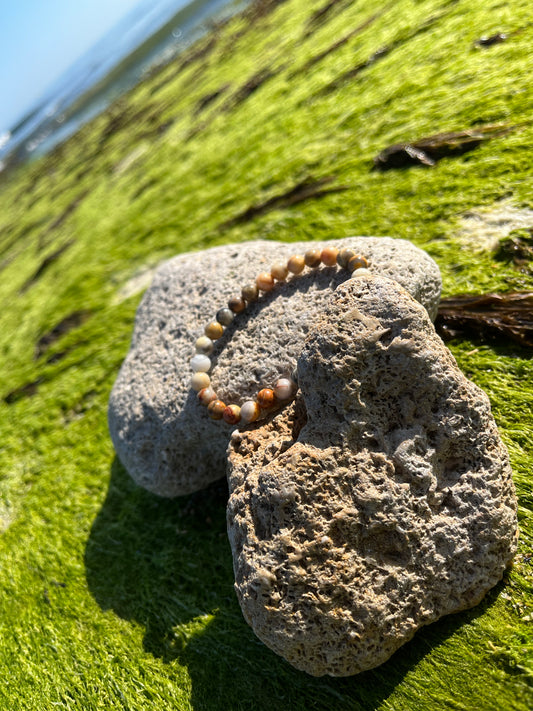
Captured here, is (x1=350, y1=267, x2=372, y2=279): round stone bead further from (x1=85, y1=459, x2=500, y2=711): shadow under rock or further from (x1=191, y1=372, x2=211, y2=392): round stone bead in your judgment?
(x1=85, y1=459, x2=500, y2=711): shadow under rock

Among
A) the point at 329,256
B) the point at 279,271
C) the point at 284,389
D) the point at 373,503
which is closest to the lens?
the point at 373,503

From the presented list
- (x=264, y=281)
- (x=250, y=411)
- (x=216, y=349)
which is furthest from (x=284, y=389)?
(x=264, y=281)

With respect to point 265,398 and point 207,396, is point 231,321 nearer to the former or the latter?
point 207,396

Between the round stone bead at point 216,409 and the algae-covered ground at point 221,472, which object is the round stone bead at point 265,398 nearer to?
the round stone bead at point 216,409

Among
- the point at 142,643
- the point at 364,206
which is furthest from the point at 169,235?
the point at 142,643

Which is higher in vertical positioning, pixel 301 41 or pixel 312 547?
pixel 312 547

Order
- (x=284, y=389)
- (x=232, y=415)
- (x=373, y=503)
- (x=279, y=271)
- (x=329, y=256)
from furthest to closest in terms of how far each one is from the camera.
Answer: (x=279, y=271) → (x=329, y=256) → (x=232, y=415) → (x=284, y=389) → (x=373, y=503)

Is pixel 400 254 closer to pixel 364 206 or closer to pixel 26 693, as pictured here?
pixel 364 206

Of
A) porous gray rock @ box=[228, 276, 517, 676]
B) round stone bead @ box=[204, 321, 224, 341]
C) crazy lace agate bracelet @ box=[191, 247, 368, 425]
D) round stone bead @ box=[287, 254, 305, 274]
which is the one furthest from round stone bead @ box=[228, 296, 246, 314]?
porous gray rock @ box=[228, 276, 517, 676]
